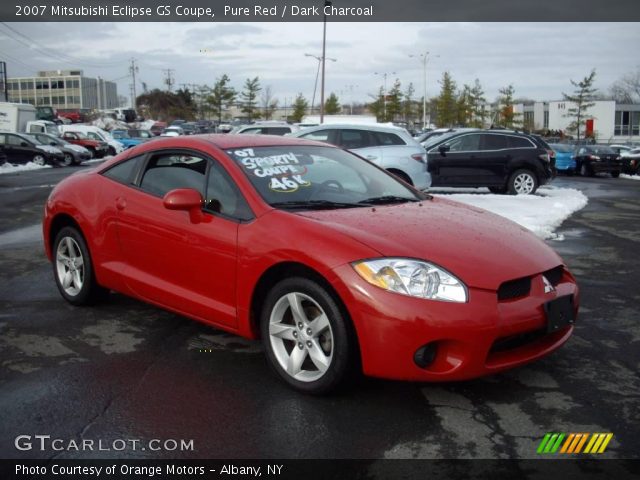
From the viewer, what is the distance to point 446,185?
1642 centimetres

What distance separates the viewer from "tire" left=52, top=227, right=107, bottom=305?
552 cm

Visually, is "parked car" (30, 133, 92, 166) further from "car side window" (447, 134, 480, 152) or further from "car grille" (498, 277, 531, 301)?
"car grille" (498, 277, 531, 301)

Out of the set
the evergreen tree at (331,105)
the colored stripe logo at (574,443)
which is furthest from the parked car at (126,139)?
the colored stripe logo at (574,443)

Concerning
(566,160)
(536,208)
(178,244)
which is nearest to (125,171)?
(178,244)

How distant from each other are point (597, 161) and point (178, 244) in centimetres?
2565

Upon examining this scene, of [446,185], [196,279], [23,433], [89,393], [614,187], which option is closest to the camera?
[23,433]

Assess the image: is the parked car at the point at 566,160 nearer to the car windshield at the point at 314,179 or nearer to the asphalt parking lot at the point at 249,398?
the asphalt parking lot at the point at 249,398

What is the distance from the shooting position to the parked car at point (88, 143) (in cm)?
3806

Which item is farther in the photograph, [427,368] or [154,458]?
[427,368]

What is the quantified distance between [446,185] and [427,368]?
13.3 m

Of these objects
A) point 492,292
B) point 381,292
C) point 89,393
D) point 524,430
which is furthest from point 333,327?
point 89,393

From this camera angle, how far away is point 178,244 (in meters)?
4.54

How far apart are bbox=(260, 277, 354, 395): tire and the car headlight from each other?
276 millimetres

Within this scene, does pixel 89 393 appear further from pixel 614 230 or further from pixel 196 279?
Answer: pixel 614 230
